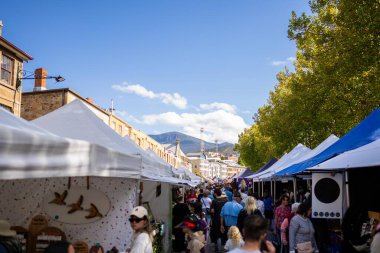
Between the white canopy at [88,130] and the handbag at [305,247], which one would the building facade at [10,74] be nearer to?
the white canopy at [88,130]

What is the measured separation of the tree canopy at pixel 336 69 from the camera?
41.0 ft

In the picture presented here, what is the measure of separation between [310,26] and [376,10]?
362cm

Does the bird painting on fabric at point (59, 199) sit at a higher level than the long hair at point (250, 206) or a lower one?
higher

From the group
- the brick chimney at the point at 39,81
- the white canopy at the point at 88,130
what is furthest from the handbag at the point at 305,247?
the brick chimney at the point at 39,81

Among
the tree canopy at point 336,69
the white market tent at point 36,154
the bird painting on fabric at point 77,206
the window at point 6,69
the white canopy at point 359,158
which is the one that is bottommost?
the bird painting on fabric at point 77,206

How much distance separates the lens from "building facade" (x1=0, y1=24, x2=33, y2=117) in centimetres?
2411

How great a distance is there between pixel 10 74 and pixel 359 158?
23.7 metres

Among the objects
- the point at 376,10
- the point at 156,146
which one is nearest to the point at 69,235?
the point at 376,10

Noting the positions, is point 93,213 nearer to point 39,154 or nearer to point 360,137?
point 39,154

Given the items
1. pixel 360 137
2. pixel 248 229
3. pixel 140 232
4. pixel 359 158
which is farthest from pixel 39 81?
pixel 248 229

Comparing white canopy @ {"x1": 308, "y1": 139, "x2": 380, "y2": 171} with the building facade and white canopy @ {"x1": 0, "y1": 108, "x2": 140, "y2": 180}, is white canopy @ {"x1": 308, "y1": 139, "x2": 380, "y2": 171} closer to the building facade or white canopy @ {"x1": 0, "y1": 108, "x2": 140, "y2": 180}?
white canopy @ {"x1": 0, "y1": 108, "x2": 140, "y2": 180}

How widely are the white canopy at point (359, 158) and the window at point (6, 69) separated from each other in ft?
73.0

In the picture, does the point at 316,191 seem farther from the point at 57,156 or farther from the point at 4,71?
the point at 4,71

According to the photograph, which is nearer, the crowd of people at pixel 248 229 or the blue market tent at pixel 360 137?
the crowd of people at pixel 248 229
